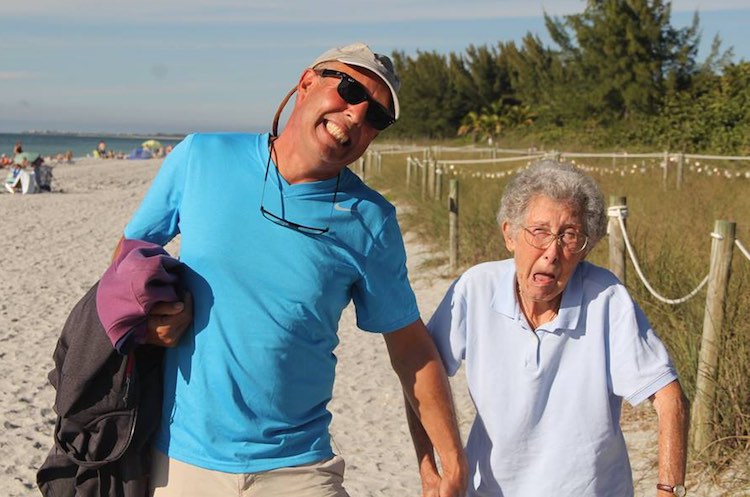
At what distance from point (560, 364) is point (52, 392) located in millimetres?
5185

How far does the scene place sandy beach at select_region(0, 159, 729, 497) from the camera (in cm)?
528

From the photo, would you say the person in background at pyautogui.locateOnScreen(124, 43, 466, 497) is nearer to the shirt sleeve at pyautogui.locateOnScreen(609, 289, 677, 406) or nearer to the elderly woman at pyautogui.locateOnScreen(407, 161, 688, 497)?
the elderly woman at pyautogui.locateOnScreen(407, 161, 688, 497)

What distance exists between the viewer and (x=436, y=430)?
8.50 ft

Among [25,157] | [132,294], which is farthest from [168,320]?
[25,157]

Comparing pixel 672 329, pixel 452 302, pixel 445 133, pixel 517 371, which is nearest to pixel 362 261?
pixel 452 302

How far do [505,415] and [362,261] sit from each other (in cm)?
54

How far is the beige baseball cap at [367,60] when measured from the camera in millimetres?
2480

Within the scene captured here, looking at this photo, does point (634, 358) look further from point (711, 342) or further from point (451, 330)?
point (711, 342)

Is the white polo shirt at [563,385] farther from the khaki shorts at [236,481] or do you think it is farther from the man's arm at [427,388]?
the khaki shorts at [236,481]

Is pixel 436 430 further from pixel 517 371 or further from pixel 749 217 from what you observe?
pixel 749 217

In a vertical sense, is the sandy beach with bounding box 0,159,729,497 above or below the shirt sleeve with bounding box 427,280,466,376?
below

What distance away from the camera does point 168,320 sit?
2369 mm

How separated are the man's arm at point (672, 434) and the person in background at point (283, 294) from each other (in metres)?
0.51

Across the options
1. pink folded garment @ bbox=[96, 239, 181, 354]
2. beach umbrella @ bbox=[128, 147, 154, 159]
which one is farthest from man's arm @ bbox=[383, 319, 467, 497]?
beach umbrella @ bbox=[128, 147, 154, 159]
